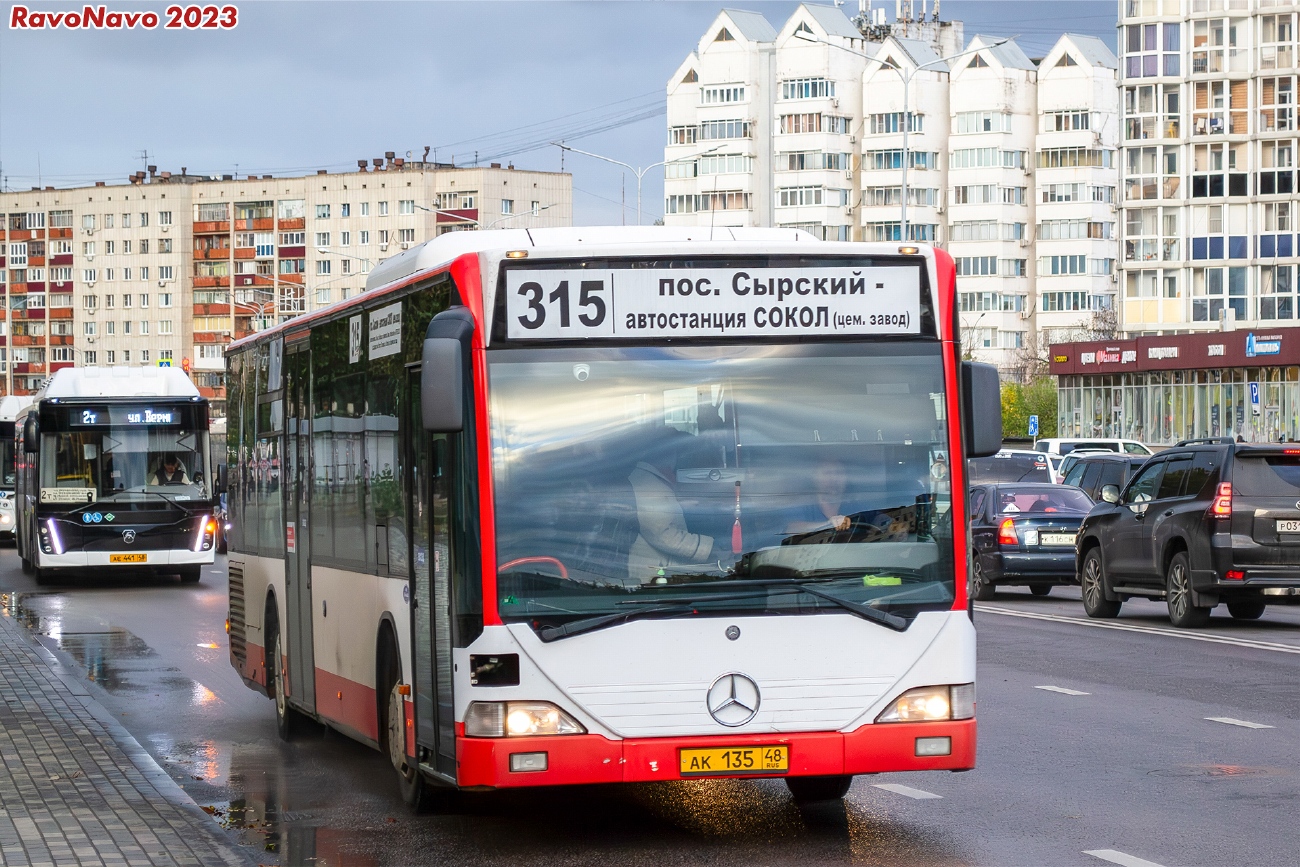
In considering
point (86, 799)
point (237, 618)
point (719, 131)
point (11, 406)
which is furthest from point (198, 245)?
point (86, 799)

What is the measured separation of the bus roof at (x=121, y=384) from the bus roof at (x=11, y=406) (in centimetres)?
1546

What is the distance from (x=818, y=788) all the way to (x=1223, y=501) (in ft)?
37.7

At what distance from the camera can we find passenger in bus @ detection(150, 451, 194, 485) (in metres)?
30.7

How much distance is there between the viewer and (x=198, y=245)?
498 feet

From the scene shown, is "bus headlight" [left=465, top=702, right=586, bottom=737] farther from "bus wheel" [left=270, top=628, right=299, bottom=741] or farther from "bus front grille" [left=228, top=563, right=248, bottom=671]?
"bus front grille" [left=228, top=563, right=248, bottom=671]

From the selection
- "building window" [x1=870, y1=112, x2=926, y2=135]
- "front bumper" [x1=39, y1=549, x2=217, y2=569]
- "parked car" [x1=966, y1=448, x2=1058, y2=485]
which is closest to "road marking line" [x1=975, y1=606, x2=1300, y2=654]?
"front bumper" [x1=39, y1=549, x2=217, y2=569]

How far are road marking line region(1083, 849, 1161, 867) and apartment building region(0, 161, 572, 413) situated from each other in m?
133

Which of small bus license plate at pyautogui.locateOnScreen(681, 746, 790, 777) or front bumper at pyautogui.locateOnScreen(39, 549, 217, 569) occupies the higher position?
small bus license plate at pyautogui.locateOnScreen(681, 746, 790, 777)

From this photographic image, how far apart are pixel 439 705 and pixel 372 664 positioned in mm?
1546

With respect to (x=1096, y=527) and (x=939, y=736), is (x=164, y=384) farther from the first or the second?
(x=939, y=736)

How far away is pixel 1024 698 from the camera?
47.7 feet

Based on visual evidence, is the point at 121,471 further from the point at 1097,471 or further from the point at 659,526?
the point at 659,526

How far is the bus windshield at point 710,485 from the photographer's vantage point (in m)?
8.36

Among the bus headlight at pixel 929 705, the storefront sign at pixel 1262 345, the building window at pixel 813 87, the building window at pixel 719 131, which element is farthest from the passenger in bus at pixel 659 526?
the building window at pixel 719 131
